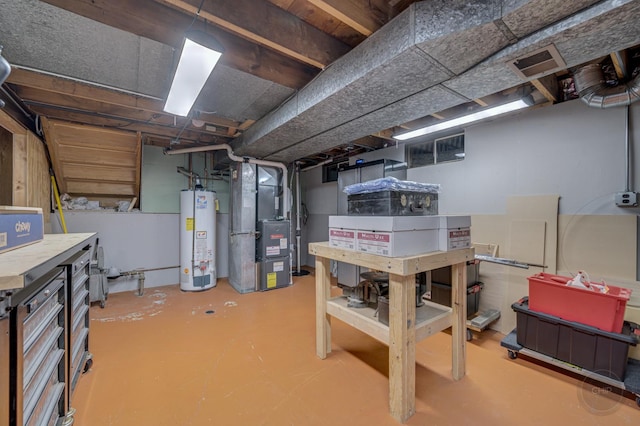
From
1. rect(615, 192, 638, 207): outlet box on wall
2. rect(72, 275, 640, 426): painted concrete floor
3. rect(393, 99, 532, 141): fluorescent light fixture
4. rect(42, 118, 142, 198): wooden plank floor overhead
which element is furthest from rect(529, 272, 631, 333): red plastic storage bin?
rect(42, 118, 142, 198): wooden plank floor overhead

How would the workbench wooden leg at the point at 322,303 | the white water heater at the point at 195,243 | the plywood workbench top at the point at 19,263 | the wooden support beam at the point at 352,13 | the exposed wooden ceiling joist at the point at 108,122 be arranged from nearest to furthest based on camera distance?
the plywood workbench top at the point at 19,263 < the wooden support beam at the point at 352,13 < the workbench wooden leg at the point at 322,303 < the exposed wooden ceiling joist at the point at 108,122 < the white water heater at the point at 195,243

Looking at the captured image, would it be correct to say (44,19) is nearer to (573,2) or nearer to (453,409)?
(573,2)

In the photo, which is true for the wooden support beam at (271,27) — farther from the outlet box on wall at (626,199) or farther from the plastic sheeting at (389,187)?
the outlet box on wall at (626,199)

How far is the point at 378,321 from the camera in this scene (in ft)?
5.91

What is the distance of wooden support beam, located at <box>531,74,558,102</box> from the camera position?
7.43ft

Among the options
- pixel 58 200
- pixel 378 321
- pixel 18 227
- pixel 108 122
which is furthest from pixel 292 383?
pixel 58 200

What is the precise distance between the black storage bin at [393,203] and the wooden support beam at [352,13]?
1.04 meters

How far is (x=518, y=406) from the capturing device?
1.72 metres

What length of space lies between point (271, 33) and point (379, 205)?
1317 mm

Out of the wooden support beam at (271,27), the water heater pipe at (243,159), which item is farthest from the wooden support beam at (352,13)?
the water heater pipe at (243,159)

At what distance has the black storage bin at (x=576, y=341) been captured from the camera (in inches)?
72.1

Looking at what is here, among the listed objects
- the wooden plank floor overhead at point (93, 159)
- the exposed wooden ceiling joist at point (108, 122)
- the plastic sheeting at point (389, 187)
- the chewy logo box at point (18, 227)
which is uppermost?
the exposed wooden ceiling joist at point (108, 122)

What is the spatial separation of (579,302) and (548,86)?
1.85 meters

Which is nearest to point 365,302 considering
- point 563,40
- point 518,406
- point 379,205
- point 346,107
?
point 379,205
